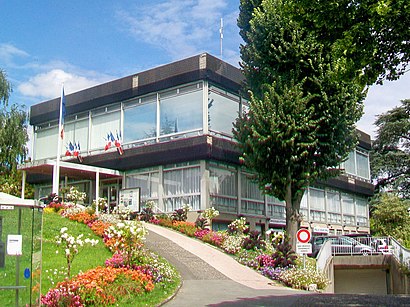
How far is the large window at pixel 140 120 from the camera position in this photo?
33125 millimetres

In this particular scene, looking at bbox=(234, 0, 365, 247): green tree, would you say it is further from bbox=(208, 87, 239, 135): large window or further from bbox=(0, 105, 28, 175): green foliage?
bbox=(0, 105, 28, 175): green foliage

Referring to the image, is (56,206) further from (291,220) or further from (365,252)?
(365,252)

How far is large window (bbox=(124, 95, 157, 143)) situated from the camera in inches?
1304

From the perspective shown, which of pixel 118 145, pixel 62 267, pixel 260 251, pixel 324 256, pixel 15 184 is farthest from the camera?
pixel 15 184

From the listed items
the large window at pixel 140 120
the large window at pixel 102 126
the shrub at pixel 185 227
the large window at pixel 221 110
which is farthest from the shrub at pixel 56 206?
the large window at pixel 221 110

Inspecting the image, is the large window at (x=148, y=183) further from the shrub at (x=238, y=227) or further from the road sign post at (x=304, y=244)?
the road sign post at (x=304, y=244)

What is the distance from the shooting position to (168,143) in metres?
31.0

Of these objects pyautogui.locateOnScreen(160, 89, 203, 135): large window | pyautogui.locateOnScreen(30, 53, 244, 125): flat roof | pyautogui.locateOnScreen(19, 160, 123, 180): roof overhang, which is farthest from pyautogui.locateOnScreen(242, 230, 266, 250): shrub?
pyautogui.locateOnScreen(19, 160, 123, 180): roof overhang

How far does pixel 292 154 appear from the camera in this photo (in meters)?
23.8

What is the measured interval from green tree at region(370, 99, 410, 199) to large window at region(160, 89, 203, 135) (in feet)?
88.6

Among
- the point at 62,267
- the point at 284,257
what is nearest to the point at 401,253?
the point at 284,257

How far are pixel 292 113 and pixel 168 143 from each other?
943 centimetres

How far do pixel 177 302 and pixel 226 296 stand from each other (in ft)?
5.63

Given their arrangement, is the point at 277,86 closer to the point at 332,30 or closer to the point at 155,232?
the point at 155,232
